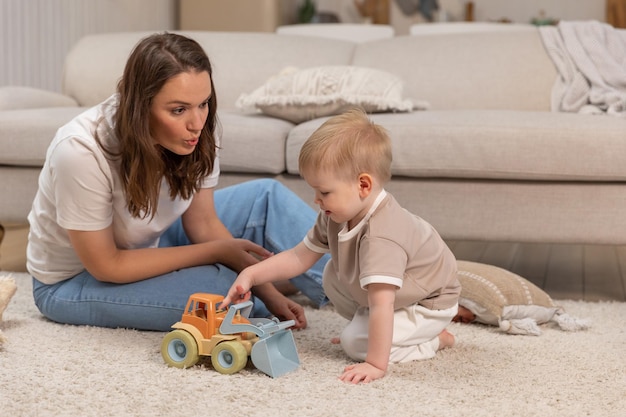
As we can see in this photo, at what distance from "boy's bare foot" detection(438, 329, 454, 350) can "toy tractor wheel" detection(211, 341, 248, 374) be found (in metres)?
0.44

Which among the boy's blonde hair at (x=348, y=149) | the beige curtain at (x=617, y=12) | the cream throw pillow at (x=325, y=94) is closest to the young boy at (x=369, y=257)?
the boy's blonde hair at (x=348, y=149)

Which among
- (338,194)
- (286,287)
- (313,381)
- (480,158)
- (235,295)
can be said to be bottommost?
(286,287)

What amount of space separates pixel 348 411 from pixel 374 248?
30 centimetres

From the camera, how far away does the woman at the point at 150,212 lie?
5.43 ft

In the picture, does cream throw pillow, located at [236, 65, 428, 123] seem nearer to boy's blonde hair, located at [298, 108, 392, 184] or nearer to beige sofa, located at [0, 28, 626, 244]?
beige sofa, located at [0, 28, 626, 244]

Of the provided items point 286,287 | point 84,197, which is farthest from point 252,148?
point 84,197

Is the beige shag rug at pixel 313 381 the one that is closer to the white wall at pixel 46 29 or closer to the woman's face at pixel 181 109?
the woman's face at pixel 181 109

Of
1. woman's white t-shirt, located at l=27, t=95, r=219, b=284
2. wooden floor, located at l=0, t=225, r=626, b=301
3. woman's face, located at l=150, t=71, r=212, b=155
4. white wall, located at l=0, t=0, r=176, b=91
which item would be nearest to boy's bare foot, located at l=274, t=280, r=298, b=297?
woman's white t-shirt, located at l=27, t=95, r=219, b=284

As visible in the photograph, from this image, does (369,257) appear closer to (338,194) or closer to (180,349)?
(338,194)

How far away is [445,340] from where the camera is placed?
1800mm

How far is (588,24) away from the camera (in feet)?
10.5

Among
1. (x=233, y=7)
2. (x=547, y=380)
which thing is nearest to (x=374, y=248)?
(x=547, y=380)

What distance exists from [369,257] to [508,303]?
0.62m

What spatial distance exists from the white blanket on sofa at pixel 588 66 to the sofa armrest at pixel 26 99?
1847 millimetres
